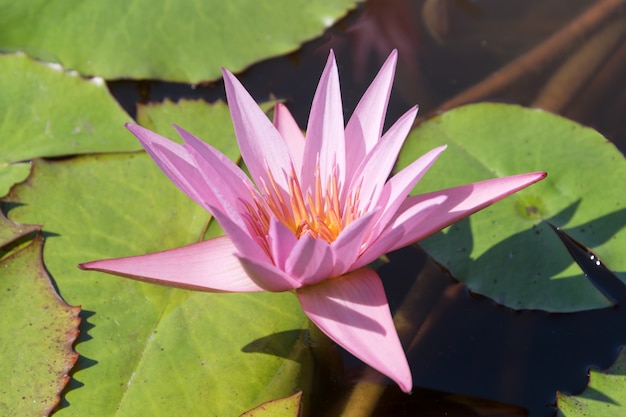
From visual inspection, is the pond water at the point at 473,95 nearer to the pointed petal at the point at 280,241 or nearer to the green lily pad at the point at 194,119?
the green lily pad at the point at 194,119

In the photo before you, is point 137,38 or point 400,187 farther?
point 137,38

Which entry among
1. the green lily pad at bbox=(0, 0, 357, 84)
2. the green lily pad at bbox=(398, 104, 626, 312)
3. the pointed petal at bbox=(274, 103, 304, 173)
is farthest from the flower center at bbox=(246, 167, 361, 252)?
the green lily pad at bbox=(0, 0, 357, 84)

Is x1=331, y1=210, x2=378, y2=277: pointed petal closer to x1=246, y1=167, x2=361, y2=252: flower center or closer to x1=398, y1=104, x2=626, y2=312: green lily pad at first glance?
x1=246, y1=167, x2=361, y2=252: flower center

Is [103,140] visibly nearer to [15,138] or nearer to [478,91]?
[15,138]

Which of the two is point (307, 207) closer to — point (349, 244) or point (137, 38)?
point (349, 244)

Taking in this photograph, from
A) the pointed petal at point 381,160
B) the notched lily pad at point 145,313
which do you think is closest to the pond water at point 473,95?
the notched lily pad at point 145,313

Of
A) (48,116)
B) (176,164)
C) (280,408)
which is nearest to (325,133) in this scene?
(176,164)

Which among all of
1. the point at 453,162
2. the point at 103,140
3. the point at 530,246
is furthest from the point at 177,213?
the point at 530,246
